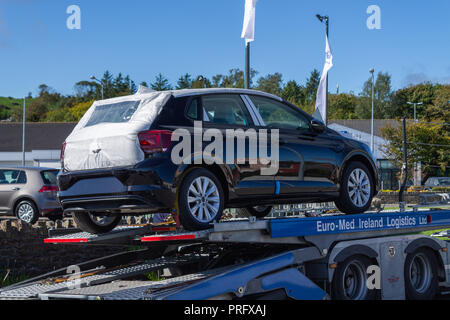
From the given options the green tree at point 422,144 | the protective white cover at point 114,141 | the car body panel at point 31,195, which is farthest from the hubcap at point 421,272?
the green tree at point 422,144

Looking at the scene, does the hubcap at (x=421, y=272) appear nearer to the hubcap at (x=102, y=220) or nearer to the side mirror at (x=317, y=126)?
the side mirror at (x=317, y=126)

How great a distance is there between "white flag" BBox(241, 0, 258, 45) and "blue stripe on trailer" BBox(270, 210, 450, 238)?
25.9 feet

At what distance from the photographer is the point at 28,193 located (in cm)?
1546

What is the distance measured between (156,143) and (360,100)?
90.7 meters

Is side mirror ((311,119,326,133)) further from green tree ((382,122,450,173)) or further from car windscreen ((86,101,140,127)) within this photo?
green tree ((382,122,450,173))

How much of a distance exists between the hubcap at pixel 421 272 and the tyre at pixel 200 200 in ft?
10.7

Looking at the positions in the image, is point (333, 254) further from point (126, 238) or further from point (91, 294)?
point (91, 294)

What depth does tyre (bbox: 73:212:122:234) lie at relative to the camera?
7.31 metres

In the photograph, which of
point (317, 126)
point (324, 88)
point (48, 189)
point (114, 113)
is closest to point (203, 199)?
point (114, 113)

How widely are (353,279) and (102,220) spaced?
300cm

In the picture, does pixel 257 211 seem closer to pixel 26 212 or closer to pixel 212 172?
pixel 212 172

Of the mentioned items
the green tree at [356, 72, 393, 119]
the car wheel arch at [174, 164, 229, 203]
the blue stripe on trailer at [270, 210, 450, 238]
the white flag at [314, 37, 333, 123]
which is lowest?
the blue stripe on trailer at [270, 210, 450, 238]

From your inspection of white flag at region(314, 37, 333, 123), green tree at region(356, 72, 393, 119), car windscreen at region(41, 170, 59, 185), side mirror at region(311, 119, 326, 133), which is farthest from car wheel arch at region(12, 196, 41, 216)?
green tree at region(356, 72, 393, 119)
